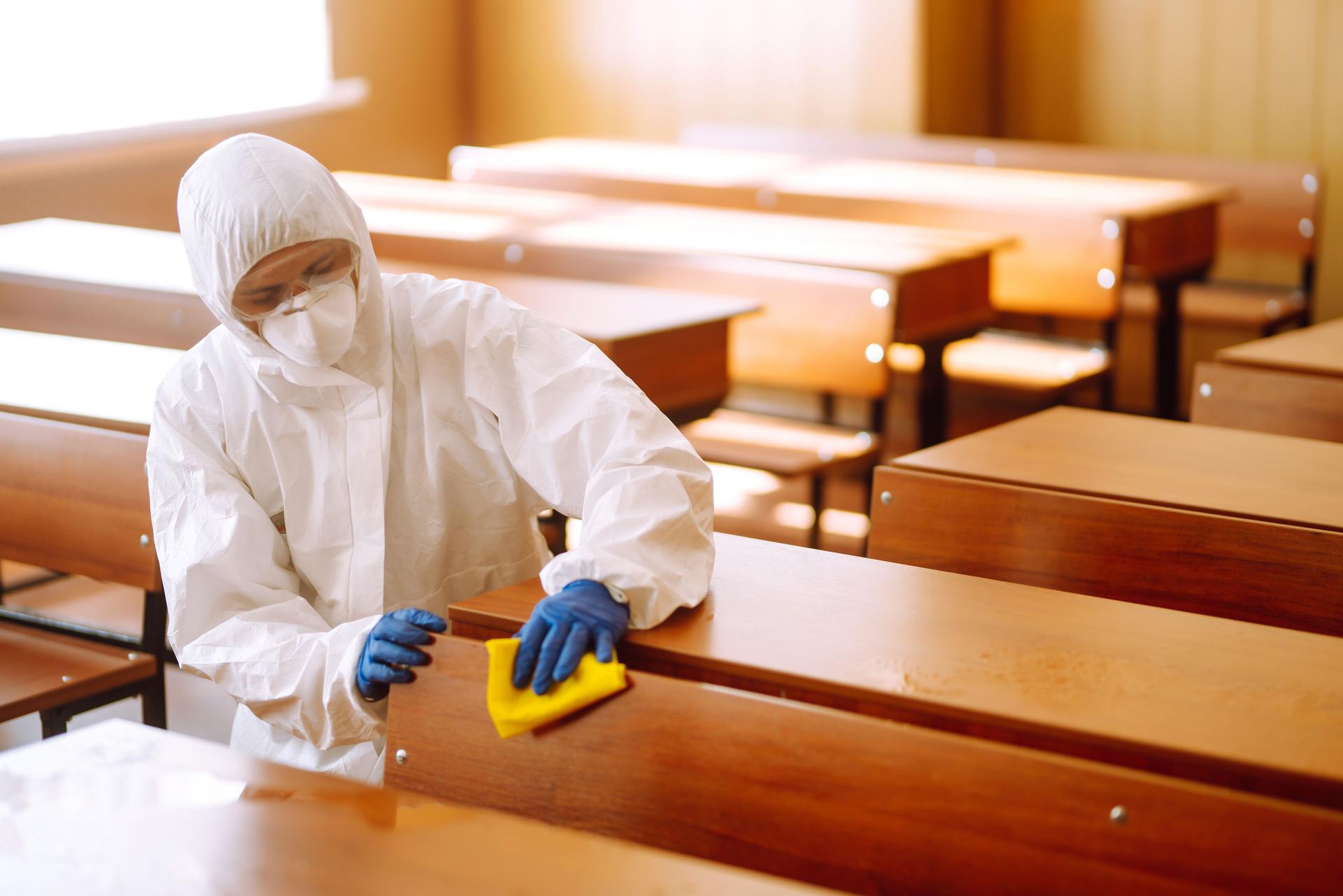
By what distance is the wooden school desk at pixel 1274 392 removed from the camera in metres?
2.42

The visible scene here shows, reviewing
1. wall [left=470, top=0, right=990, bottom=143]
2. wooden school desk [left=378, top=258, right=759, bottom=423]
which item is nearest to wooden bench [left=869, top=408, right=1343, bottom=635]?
wooden school desk [left=378, top=258, right=759, bottom=423]

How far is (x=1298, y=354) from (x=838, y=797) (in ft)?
5.60

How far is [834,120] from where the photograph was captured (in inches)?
230

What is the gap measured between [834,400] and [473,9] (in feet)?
8.96

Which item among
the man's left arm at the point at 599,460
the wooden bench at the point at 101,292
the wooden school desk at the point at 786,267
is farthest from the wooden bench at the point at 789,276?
the man's left arm at the point at 599,460

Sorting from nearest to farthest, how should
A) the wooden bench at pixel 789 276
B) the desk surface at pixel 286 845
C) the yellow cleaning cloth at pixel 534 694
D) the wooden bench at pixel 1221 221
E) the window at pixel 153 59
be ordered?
the desk surface at pixel 286 845 < the yellow cleaning cloth at pixel 534 694 < the wooden bench at pixel 789 276 < the window at pixel 153 59 < the wooden bench at pixel 1221 221

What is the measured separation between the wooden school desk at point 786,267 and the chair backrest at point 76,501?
1534 millimetres

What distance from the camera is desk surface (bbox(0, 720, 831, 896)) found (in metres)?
0.92

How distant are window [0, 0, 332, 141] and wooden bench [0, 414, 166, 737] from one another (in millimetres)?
1763

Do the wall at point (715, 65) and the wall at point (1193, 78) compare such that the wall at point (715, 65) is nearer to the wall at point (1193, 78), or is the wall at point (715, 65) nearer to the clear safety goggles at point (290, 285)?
the wall at point (1193, 78)

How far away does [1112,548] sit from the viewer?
1.84m

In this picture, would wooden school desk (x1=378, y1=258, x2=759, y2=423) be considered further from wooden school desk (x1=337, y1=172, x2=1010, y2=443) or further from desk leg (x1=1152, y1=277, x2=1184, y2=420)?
desk leg (x1=1152, y1=277, x2=1184, y2=420)

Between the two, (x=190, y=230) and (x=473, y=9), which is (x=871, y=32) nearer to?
(x=473, y=9)

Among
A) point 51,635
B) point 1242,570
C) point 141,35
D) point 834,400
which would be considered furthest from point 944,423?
point 141,35
